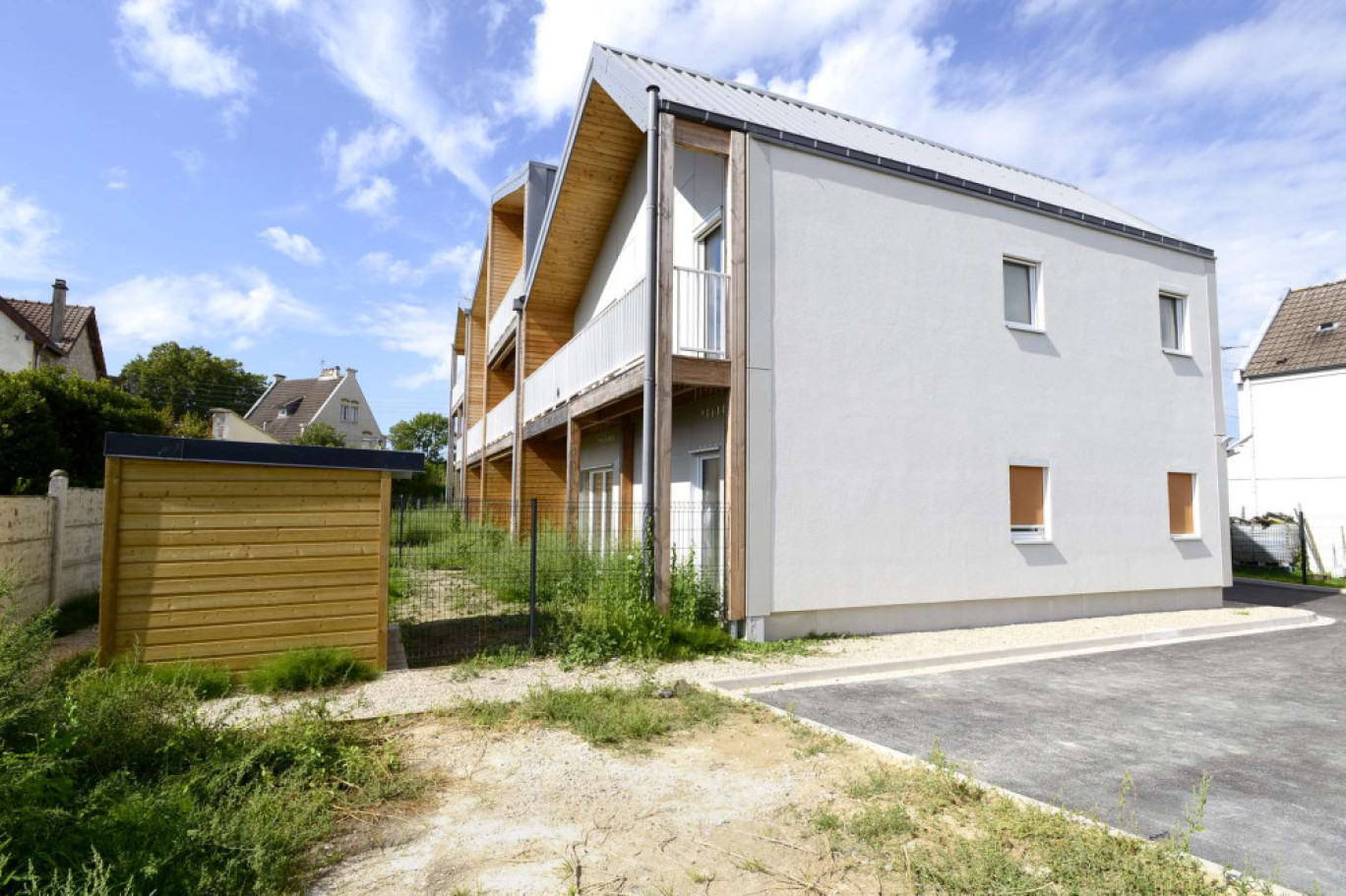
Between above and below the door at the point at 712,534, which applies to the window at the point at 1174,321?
above

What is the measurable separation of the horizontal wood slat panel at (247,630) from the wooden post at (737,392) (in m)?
3.92

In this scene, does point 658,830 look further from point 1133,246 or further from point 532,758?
point 1133,246

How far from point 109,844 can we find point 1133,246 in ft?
49.3

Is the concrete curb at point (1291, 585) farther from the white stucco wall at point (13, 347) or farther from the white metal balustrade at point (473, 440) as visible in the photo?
the white stucco wall at point (13, 347)

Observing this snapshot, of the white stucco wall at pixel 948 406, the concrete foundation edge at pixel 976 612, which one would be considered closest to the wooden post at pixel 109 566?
the white stucco wall at pixel 948 406

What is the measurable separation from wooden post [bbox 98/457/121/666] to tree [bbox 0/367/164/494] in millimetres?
5662

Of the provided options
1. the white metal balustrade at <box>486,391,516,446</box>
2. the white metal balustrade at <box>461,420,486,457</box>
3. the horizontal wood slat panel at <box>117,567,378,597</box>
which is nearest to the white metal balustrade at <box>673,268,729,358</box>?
the horizontal wood slat panel at <box>117,567,378,597</box>

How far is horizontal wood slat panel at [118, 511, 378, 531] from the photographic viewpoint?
631 centimetres

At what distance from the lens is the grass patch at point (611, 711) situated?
5.48 metres

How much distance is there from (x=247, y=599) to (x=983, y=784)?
611cm

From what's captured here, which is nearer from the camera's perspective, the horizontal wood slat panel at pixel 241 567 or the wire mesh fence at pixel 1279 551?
the horizontal wood slat panel at pixel 241 567

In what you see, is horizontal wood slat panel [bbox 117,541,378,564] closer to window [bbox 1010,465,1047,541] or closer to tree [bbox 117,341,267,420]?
window [bbox 1010,465,1047,541]

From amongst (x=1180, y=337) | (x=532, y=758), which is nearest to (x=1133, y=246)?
(x=1180, y=337)

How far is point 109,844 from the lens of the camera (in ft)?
10.3
